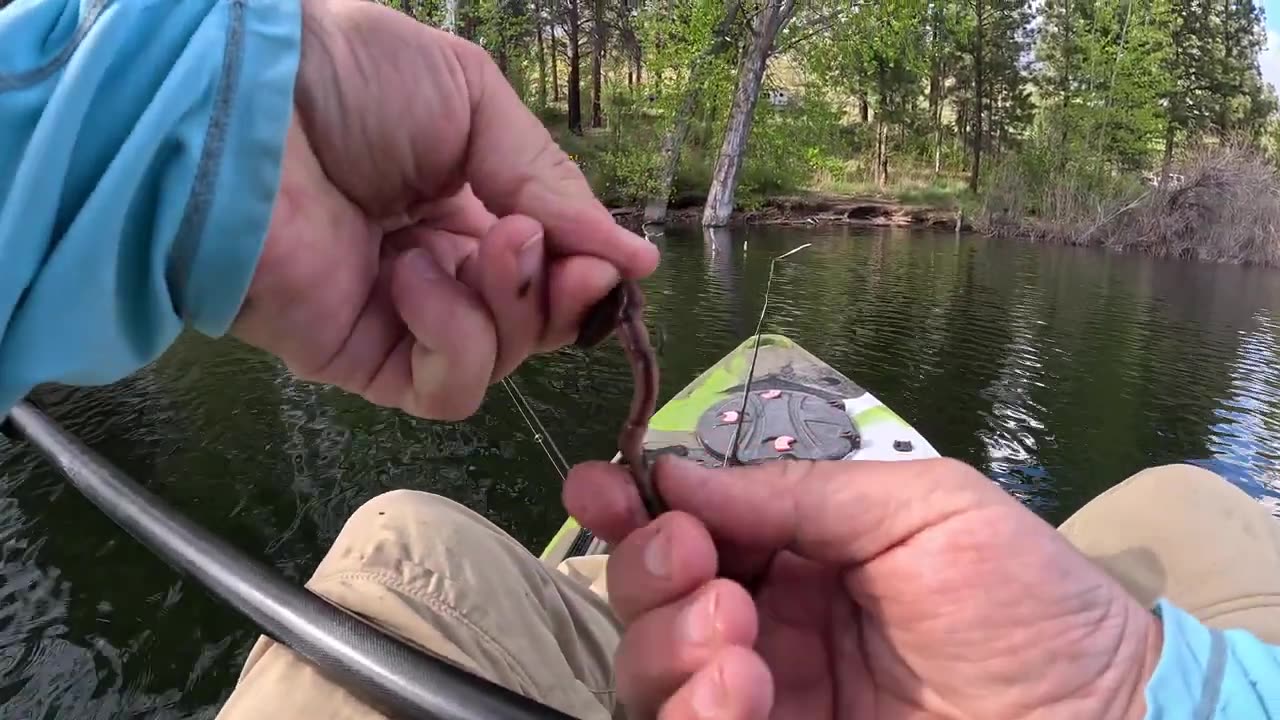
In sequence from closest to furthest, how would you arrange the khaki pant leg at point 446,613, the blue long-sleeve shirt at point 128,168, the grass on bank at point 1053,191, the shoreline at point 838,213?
the blue long-sleeve shirt at point 128,168 < the khaki pant leg at point 446,613 < the grass on bank at point 1053,191 < the shoreline at point 838,213

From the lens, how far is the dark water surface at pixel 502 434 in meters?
3.38

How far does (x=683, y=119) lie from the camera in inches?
720

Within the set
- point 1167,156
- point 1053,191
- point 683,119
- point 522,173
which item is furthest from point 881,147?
point 522,173

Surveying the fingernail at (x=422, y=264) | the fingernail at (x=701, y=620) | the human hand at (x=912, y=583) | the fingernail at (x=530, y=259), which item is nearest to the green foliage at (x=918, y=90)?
the fingernail at (x=422, y=264)

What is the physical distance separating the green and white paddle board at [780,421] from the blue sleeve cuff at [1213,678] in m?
3.02

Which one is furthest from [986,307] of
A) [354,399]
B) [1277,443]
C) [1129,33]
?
[1129,33]

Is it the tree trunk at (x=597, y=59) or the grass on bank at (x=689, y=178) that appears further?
the tree trunk at (x=597, y=59)

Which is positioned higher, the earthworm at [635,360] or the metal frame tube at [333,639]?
the earthworm at [635,360]

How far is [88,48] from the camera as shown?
68 centimetres

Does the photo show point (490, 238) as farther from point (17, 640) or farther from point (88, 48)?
point (17, 640)

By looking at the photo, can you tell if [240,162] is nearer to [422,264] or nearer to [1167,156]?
[422,264]

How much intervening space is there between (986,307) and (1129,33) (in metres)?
15.3

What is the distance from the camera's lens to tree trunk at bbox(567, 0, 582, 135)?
71.8 feet

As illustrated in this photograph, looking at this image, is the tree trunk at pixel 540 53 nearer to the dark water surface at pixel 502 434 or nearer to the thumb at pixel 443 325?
the dark water surface at pixel 502 434
